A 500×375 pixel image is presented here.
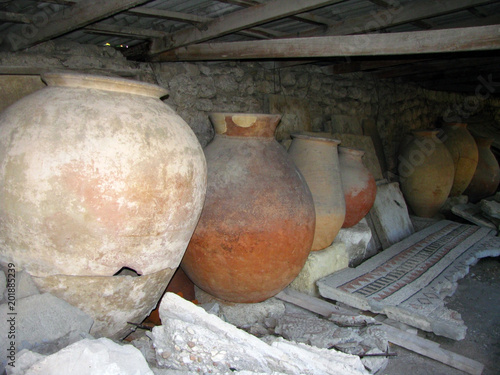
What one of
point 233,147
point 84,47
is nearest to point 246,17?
point 233,147

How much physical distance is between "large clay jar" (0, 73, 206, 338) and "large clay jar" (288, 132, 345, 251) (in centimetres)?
144

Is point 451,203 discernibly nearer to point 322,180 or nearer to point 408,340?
point 322,180

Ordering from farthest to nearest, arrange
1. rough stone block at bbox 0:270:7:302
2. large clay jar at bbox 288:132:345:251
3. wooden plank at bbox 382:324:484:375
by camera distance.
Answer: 1. large clay jar at bbox 288:132:345:251
2. wooden plank at bbox 382:324:484:375
3. rough stone block at bbox 0:270:7:302

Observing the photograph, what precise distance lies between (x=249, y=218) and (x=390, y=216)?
9.24ft

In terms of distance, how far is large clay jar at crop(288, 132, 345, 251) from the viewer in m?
3.25

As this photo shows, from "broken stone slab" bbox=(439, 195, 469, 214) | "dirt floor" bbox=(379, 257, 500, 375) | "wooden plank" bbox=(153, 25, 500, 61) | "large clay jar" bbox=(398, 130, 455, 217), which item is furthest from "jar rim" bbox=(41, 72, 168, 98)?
"broken stone slab" bbox=(439, 195, 469, 214)

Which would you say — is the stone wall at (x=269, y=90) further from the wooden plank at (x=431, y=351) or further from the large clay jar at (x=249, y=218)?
the wooden plank at (x=431, y=351)

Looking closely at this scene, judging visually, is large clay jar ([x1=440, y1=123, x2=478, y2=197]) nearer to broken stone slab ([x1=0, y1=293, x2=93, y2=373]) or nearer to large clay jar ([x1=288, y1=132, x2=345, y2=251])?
large clay jar ([x1=288, y1=132, x2=345, y2=251])

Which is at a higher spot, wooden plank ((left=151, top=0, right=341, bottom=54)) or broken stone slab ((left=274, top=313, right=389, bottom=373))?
wooden plank ((left=151, top=0, right=341, bottom=54))

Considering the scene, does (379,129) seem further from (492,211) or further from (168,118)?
(168,118)

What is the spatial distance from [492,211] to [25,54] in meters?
5.25

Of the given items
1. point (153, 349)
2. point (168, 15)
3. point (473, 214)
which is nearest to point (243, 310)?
point (153, 349)

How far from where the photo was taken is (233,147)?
8.87 feet

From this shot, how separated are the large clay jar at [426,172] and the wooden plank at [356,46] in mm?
3272
